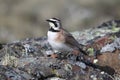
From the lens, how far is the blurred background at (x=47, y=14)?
36281mm

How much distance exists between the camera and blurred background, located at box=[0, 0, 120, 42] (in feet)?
119

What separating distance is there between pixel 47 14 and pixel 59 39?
24.4 metres

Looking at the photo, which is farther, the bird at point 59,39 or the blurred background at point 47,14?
the blurred background at point 47,14

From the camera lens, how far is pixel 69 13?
38938 millimetres

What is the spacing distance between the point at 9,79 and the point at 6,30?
941 inches

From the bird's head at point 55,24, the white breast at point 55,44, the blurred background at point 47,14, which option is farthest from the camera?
the blurred background at point 47,14

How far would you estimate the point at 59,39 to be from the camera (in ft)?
46.6

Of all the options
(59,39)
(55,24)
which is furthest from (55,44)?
(55,24)

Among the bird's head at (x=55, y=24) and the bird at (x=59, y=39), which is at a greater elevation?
the bird's head at (x=55, y=24)

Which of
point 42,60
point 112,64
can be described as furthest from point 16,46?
point 112,64

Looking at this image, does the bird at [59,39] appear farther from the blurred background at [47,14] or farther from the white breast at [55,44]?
the blurred background at [47,14]

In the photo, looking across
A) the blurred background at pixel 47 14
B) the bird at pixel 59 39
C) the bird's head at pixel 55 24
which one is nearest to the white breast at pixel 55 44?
the bird at pixel 59 39

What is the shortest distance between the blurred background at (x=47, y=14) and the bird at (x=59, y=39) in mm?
20413

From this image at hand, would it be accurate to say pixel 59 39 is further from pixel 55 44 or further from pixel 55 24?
pixel 55 24
